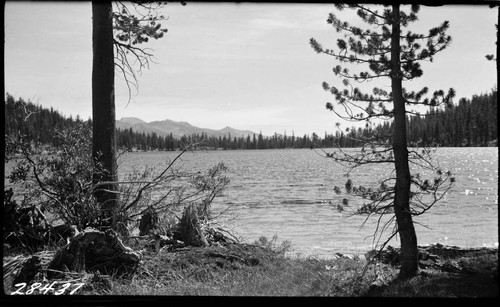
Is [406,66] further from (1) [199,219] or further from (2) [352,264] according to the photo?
(1) [199,219]

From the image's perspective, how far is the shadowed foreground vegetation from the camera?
17.7ft

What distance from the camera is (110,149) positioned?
7883 millimetres

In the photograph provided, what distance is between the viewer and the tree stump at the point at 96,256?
6266 mm

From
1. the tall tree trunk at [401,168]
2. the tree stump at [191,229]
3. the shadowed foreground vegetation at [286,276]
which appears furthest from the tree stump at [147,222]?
the tall tree trunk at [401,168]

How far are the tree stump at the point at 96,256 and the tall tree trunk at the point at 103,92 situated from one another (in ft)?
3.86

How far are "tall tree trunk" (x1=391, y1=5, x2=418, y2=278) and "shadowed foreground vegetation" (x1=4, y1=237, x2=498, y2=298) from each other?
26 centimetres

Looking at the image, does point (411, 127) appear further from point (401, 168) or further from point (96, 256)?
point (96, 256)

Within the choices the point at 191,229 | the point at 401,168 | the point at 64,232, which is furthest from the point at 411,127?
the point at 64,232

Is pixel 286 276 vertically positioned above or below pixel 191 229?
below

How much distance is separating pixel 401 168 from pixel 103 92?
5.14 metres

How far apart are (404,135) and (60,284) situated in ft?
16.5

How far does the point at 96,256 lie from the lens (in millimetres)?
6461

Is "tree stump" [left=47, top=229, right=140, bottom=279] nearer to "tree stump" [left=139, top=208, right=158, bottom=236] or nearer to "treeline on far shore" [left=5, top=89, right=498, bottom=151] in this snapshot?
"tree stump" [left=139, top=208, right=158, bottom=236]

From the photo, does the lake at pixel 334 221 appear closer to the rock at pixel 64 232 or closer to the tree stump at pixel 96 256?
→ the rock at pixel 64 232
